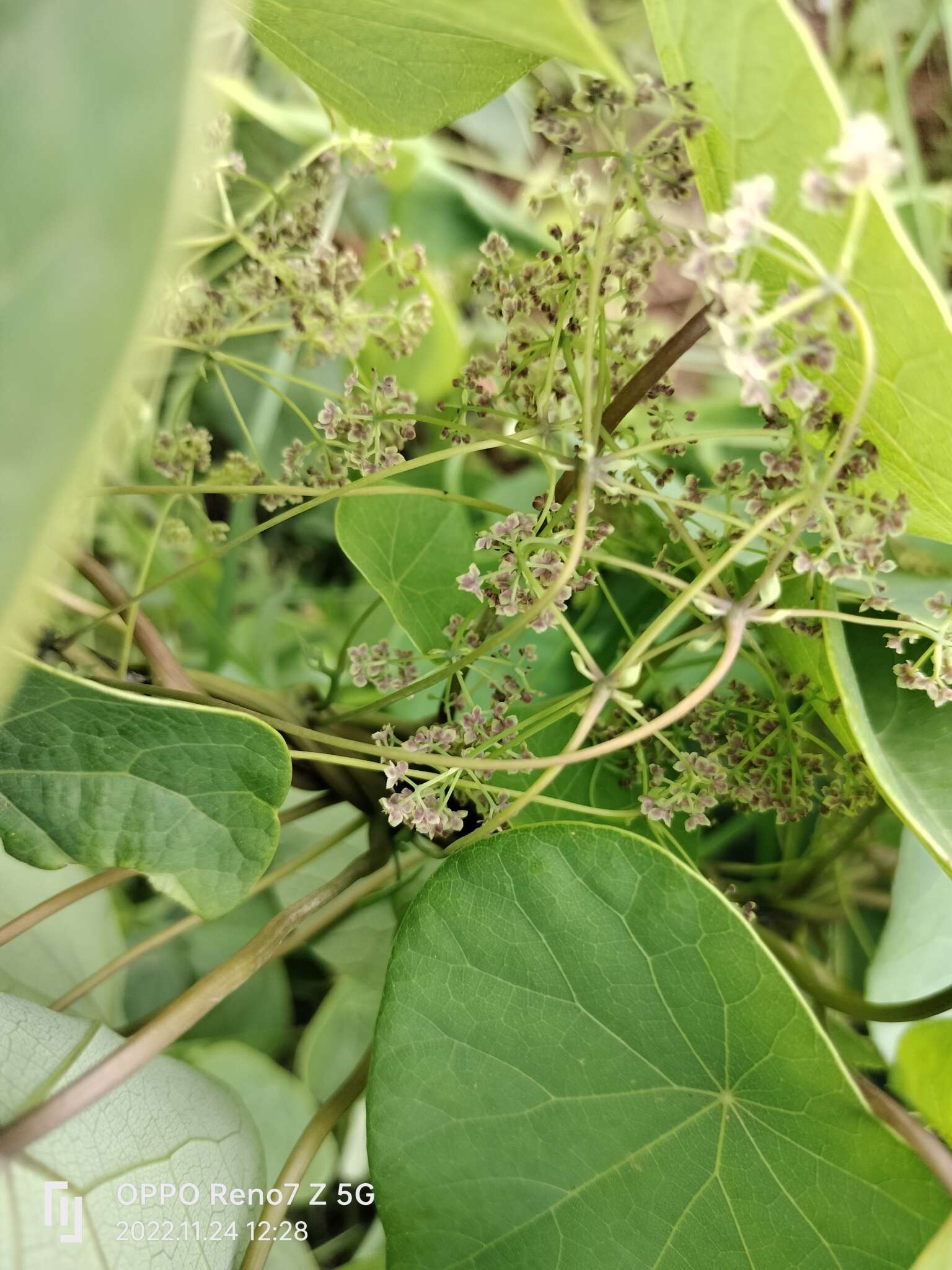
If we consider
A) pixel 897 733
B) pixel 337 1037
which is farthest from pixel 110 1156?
pixel 897 733

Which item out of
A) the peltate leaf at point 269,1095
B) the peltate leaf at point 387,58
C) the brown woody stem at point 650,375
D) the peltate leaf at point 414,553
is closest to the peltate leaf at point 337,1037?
the peltate leaf at point 269,1095

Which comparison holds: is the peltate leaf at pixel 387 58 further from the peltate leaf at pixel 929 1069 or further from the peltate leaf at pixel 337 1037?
the peltate leaf at pixel 337 1037

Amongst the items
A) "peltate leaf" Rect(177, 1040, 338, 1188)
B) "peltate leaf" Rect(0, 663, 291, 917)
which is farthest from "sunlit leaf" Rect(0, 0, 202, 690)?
"peltate leaf" Rect(177, 1040, 338, 1188)

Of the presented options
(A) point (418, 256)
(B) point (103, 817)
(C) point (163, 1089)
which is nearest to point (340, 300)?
(A) point (418, 256)

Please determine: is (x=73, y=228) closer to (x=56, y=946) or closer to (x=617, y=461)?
(x=617, y=461)

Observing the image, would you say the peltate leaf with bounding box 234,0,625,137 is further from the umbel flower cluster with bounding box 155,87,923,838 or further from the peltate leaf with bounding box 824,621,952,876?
the peltate leaf with bounding box 824,621,952,876

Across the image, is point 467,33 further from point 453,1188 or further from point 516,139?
point 516,139
